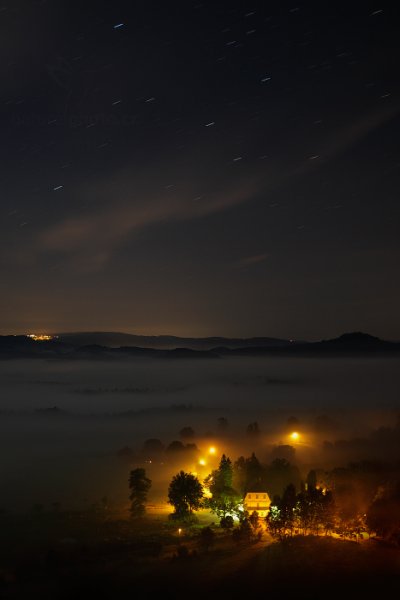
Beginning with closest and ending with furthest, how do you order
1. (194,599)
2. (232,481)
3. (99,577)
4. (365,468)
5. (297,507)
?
(194,599)
(99,577)
(297,507)
(365,468)
(232,481)

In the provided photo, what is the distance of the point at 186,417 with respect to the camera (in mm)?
139500

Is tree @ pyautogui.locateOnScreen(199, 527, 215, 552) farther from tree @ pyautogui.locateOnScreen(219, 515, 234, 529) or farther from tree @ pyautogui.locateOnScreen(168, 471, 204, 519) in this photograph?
tree @ pyautogui.locateOnScreen(168, 471, 204, 519)

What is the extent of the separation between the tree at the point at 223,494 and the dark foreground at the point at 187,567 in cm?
734

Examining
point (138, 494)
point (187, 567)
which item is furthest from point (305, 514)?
point (138, 494)

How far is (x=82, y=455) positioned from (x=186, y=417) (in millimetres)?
51775

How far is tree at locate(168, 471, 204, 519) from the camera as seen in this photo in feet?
176

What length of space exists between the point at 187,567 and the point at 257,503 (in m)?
17.1


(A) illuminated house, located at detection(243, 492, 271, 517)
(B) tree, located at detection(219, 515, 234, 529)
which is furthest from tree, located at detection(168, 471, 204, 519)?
(A) illuminated house, located at detection(243, 492, 271, 517)

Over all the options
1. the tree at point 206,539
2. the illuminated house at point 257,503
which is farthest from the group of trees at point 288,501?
the tree at point 206,539

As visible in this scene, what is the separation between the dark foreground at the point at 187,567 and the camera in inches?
1406

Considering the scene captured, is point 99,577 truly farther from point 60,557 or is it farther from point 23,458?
point 23,458

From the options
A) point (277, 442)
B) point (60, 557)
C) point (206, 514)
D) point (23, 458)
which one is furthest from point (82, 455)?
point (60, 557)

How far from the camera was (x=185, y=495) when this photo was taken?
5444 cm

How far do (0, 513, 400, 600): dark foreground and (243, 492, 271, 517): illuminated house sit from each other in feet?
24.8
